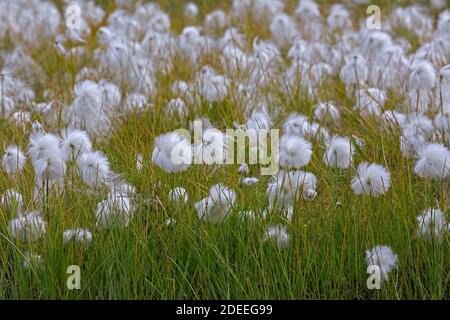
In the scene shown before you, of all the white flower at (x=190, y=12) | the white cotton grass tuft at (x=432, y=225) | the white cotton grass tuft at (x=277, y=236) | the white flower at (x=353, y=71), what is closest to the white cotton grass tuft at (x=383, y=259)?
the white cotton grass tuft at (x=432, y=225)

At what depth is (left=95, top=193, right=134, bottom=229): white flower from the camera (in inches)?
118

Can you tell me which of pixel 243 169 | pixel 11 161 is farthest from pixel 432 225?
pixel 11 161

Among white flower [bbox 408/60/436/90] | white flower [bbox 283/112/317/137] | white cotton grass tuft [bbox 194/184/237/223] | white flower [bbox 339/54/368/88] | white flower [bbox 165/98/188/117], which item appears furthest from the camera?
white flower [bbox 339/54/368/88]

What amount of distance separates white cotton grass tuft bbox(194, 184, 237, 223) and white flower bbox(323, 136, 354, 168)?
1.64ft

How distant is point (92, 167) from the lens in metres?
3.24

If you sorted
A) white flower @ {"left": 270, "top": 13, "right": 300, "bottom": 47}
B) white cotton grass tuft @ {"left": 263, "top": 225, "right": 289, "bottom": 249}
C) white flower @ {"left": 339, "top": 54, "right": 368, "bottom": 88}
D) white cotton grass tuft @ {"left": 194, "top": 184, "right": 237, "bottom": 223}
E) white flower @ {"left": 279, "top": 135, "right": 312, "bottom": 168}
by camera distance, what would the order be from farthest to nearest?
white flower @ {"left": 270, "top": 13, "right": 300, "bottom": 47} → white flower @ {"left": 339, "top": 54, "right": 368, "bottom": 88} → white flower @ {"left": 279, "top": 135, "right": 312, "bottom": 168} → white cotton grass tuft @ {"left": 194, "top": 184, "right": 237, "bottom": 223} → white cotton grass tuft @ {"left": 263, "top": 225, "right": 289, "bottom": 249}

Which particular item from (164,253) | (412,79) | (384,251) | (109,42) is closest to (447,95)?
(412,79)

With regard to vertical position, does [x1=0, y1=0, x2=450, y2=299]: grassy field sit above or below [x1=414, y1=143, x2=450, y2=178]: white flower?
below

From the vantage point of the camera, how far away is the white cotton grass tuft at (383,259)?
2834mm

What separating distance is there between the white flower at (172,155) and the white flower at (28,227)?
50 cm

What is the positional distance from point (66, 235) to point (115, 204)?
0.67 feet

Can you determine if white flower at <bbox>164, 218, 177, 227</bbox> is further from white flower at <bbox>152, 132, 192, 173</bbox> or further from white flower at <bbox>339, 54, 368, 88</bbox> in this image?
white flower at <bbox>339, 54, 368, 88</bbox>

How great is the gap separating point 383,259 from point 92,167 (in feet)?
3.80

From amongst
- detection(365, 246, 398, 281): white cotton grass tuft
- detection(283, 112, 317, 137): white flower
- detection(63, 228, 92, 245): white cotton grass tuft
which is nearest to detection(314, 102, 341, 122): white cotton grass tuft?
detection(283, 112, 317, 137): white flower
